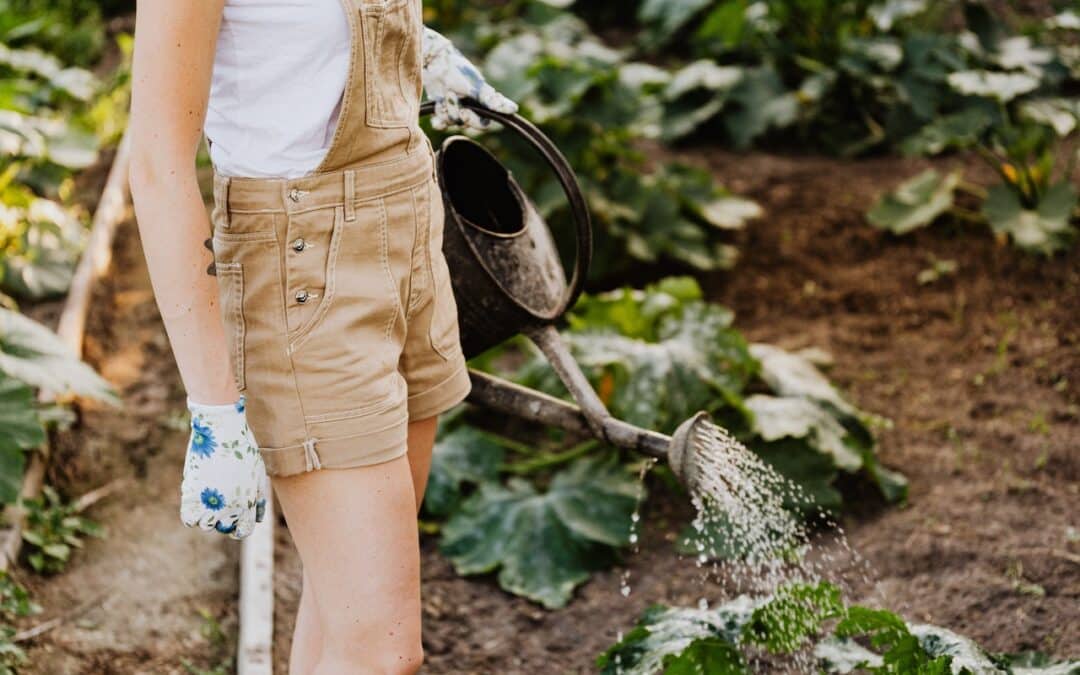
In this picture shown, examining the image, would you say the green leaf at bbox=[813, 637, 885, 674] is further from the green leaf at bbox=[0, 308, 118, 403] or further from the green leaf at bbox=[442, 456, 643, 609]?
the green leaf at bbox=[0, 308, 118, 403]

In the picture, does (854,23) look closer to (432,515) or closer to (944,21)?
(944,21)

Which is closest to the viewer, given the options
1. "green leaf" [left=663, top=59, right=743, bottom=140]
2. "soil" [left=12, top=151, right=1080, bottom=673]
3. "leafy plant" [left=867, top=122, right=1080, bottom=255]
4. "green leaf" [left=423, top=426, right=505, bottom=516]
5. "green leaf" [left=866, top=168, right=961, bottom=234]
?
"soil" [left=12, top=151, right=1080, bottom=673]

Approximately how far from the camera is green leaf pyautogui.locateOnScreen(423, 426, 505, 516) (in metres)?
3.40

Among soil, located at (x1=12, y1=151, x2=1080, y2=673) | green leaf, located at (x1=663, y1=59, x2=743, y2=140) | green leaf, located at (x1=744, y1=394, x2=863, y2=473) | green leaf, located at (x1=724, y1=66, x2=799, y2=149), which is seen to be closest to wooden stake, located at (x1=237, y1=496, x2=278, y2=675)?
soil, located at (x1=12, y1=151, x2=1080, y2=673)

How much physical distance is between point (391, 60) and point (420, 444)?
62cm

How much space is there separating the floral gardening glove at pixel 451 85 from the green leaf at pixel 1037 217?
2486 millimetres

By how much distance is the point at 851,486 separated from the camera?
3.36m

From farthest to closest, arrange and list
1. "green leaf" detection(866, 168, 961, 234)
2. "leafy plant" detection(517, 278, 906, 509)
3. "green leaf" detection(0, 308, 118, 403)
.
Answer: "green leaf" detection(866, 168, 961, 234), "leafy plant" detection(517, 278, 906, 509), "green leaf" detection(0, 308, 118, 403)

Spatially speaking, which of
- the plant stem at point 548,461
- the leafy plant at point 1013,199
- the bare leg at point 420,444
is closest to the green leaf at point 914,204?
the leafy plant at point 1013,199

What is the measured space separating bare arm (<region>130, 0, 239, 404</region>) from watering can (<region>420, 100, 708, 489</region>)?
0.71m

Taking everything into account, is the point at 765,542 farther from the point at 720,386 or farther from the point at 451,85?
the point at 451,85

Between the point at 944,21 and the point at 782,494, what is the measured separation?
144 inches

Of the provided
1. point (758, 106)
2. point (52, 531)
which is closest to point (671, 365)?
point (52, 531)

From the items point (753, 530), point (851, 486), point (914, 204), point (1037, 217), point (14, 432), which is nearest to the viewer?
point (753, 530)
